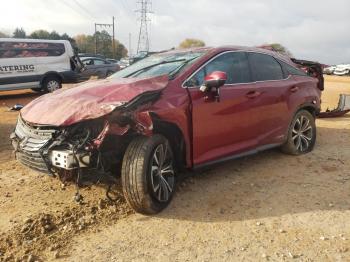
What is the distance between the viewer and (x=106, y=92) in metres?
4.28

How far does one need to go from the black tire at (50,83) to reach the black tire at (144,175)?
40.4 ft

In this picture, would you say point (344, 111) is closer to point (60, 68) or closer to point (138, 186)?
point (138, 186)

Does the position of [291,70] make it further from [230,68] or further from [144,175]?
[144,175]

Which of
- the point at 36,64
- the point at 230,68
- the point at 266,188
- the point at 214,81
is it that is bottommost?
the point at 266,188

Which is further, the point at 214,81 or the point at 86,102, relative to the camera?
the point at 214,81

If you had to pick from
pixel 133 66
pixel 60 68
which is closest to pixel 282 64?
pixel 133 66

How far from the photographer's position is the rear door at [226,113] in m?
4.61

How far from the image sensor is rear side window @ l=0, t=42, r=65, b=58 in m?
14.2

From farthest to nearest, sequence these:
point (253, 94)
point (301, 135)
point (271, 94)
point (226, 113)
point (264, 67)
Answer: point (301, 135)
point (264, 67)
point (271, 94)
point (253, 94)
point (226, 113)

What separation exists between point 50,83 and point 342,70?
28960 mm

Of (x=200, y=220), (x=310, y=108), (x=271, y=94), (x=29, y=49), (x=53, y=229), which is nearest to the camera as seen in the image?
(x=53, y=229)

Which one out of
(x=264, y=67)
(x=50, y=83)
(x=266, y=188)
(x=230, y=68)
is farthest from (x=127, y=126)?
(x=50, y=83)

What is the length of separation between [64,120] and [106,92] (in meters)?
0.55

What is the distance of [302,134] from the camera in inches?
254
